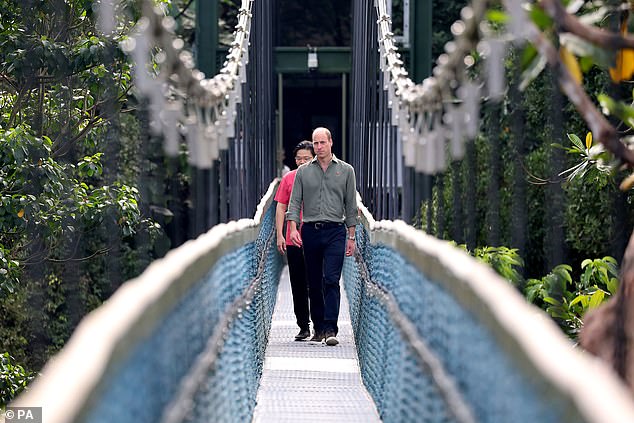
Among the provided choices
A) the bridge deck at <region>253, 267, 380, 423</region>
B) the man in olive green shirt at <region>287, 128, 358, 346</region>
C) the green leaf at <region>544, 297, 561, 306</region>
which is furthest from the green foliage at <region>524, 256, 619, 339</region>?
the man in olive green shirt at <region>287, 128, 358, 346</region>

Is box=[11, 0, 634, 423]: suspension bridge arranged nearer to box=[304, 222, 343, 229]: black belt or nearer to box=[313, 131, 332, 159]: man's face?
box=[304, 222, 343, 229]: black belt

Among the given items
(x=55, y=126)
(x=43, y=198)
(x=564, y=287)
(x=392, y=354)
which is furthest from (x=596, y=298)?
(x=55, y=126)

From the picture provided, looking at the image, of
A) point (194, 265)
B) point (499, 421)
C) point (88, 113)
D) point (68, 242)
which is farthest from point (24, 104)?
point (499, 421)

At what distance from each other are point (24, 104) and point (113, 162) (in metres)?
2.73

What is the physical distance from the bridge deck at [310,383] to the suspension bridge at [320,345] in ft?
0.05

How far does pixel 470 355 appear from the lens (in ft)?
7.29

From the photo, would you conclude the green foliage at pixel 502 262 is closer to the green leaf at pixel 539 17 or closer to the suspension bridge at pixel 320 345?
the suspension bridge at pixel 320 345

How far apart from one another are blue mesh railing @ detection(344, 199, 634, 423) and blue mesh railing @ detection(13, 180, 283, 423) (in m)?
0.46

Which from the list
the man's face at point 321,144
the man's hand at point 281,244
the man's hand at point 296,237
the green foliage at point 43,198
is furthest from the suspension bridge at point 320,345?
the green foliage at point 43,198

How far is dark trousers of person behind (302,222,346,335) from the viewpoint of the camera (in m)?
7.01

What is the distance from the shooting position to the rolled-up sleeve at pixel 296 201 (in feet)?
22.8

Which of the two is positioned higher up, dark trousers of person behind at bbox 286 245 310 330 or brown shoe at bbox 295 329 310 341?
dark trousers of person behind at bbox 286 245 310 330

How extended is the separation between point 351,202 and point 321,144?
14.4 inches

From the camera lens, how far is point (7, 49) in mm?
9273
